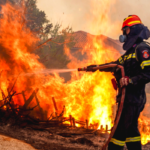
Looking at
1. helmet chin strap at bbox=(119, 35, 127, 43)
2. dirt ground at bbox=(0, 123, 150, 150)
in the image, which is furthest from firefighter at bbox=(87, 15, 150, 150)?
dirt ground at bbox=(0, 123, 150, 150)

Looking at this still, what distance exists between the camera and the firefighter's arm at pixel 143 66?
2.35m

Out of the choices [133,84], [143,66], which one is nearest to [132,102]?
[133,84]

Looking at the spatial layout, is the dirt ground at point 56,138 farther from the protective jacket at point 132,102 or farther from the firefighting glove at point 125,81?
the firefighting glove at point 125,81

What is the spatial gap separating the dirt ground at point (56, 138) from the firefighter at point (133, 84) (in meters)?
1.13

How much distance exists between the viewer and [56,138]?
3.77 meters

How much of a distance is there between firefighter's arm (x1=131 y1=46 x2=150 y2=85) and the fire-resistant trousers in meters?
0.48

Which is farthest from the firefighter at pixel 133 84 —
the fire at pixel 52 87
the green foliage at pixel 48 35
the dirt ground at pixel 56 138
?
the green foliage at pixel 48 35

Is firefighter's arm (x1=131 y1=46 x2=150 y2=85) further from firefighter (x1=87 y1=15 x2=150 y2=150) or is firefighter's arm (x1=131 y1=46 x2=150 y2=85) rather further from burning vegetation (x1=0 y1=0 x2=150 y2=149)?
burning vegetation (x1=0 y1=0 x2=150 y2=149)

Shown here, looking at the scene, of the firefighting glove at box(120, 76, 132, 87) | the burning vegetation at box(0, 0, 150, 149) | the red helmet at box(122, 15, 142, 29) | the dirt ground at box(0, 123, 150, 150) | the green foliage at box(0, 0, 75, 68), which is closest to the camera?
the firefighting glove at box(120, 76, 132, 87)

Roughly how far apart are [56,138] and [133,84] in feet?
8.15

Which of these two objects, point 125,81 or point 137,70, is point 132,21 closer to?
point 137,70

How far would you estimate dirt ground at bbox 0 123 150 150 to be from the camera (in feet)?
11.0

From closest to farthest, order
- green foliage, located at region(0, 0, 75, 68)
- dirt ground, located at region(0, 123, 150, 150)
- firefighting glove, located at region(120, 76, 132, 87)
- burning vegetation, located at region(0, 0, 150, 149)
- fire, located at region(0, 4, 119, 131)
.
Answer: firefighting glove, located at region(120, 76, 132, 87) → dirt ground, located at region(0, 123, 150, 150) → burning vegetation, located at region(0, 0, 150, 149) → fire, located at region(0, 4, 119, 131) → green foliage, located at region(0, 0, 75, 68)

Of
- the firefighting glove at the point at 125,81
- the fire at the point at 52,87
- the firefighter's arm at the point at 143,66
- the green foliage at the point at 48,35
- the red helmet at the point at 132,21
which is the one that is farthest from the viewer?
the green foliage at the point at 48,35
